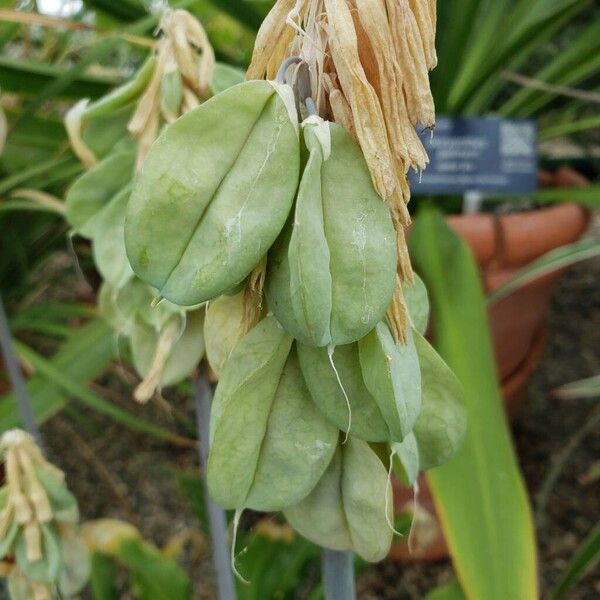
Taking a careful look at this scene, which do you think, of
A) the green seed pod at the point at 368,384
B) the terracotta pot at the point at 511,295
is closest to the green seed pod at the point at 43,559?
the green seed pod at the point at 368,384

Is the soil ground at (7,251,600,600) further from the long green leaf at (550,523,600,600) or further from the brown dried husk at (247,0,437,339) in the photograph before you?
the brown dried husk at (247,0,437,339)

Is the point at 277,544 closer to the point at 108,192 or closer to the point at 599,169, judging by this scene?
the point at 108,192

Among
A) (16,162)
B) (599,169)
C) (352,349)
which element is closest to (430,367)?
(352,349)

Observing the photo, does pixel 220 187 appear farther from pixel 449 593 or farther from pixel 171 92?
pixel 449 593

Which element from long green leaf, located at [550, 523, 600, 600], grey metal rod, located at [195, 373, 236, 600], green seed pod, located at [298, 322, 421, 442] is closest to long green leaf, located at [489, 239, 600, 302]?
long green leaf, located at [550, 523, 600, 600]

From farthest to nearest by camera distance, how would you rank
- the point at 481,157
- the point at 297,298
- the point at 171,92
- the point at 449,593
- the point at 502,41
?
the point at 502,41
the point at 481,157
the point at 449,593
the point at 171,92
the point at 297,298

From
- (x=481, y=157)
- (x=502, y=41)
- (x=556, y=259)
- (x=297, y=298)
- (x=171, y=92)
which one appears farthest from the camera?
(x=502, y=41)

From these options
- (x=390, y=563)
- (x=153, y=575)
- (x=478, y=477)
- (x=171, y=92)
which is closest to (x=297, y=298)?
(x=171, y=92)
